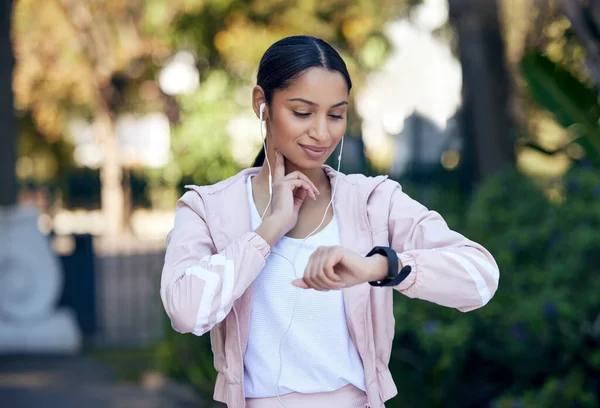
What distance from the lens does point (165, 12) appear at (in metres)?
18.1

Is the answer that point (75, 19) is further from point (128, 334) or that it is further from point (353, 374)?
point (353, 374)

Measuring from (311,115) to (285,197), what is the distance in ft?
0.66

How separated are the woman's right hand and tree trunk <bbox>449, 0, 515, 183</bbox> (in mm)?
7351

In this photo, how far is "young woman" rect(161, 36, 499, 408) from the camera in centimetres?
207

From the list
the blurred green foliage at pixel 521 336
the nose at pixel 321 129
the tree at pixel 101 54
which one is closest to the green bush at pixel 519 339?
the blurred green foliage at pixel 521 336

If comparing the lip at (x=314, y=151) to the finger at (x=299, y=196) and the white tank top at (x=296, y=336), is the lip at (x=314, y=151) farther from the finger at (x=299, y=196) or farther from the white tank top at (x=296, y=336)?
the white tank top at (x=296, y=336)

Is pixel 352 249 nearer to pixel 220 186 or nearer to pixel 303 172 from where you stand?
pixel 303 172

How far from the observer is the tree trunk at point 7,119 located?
939cm

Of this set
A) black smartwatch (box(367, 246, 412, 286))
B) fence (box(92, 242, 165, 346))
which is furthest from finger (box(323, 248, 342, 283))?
fence (box(92, 242, 165, 346))

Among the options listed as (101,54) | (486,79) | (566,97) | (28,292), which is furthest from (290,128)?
(101,54)

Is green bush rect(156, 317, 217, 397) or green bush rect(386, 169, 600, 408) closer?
green bush rect(386, 169, 600, 408)

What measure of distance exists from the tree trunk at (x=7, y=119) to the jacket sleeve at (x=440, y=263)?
794 centimetres

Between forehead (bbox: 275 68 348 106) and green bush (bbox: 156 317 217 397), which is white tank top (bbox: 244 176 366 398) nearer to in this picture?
forehead (bbox: 275 68 348 106)

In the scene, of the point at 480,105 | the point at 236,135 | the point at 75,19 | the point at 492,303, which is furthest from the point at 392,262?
the point at 75,19
